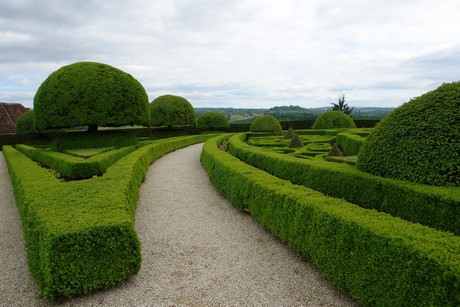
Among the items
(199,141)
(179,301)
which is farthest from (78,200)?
(199,141)

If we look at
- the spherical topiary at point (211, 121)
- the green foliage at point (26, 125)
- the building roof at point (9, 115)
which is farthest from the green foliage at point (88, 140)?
the building roof at point (9, 115)

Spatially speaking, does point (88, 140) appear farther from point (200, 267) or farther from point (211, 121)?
point (211, 121)

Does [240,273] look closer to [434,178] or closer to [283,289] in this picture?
[283,289]

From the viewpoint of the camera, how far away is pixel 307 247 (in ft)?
16.3

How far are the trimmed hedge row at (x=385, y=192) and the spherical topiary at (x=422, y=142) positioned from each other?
277 millimetres

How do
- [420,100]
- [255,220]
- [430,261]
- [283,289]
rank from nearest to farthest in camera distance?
[430,261] → [283,289] → [420,100] → [255,220]

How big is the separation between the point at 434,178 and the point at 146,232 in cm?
553

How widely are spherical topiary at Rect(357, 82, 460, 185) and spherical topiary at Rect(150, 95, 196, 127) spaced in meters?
24.2

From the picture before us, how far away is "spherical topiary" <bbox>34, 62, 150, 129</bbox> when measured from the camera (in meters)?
16.0

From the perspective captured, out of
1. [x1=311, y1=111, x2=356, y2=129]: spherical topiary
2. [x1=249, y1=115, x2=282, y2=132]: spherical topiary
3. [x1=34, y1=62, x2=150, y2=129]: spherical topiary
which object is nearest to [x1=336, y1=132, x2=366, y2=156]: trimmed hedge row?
[x1=34, y1=62, x2=150, y2=129]: spherical topiary

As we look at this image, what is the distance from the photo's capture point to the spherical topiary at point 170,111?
29353 mm

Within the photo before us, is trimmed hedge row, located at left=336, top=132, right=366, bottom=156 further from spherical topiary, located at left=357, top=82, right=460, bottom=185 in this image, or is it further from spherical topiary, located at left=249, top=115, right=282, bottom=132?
spherical topiary, located at left=249, top=115, right=282, bottom=132

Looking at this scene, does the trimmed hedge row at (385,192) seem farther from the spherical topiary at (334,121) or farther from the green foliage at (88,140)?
the spherical topiary at (334,121)

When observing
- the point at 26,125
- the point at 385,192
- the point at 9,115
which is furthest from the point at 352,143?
the point at 9,115
